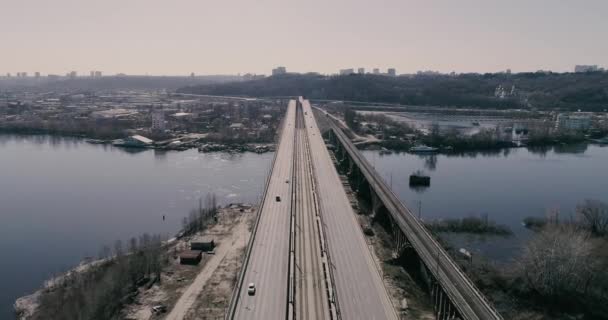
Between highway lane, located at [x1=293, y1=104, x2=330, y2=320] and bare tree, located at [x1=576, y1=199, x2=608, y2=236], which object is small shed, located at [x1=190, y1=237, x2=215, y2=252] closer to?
highway lane, located at [x1=293, y1=104, x2=330, y2=320]

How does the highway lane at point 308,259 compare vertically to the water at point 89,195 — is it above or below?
above

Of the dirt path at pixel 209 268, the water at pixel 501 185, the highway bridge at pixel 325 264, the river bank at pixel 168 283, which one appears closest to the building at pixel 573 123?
the water at pixel 501 185

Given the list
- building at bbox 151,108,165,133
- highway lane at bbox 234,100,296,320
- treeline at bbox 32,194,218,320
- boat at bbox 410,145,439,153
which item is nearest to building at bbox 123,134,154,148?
building at bbox 151,108,165,133

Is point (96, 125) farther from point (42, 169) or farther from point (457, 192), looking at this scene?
point (457, 192)

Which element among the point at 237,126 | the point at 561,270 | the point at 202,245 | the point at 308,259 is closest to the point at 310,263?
the point at 308,259

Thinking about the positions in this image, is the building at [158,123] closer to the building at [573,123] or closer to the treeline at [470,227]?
the treeline at [470,227]

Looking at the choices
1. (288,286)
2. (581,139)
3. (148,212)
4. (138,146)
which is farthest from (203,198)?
(581,139)
